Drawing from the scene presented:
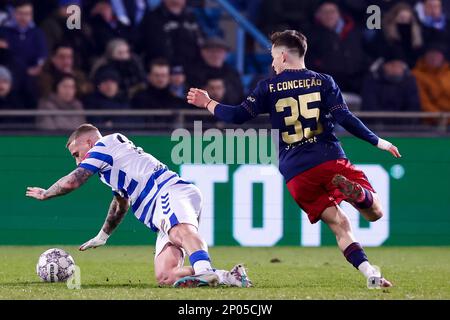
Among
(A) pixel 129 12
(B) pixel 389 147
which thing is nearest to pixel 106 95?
(A) pixel 129 12

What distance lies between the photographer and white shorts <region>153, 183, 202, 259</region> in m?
10.1

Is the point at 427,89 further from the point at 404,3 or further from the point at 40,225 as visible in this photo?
the point at 40,225

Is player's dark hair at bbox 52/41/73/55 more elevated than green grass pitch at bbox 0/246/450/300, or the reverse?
player's dark hair at bbox 52/41/73/55

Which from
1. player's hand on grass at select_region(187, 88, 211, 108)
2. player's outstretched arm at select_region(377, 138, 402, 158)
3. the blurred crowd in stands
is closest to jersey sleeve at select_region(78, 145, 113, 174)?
player's hand on grass at select_region(187, 88, 211, 108)

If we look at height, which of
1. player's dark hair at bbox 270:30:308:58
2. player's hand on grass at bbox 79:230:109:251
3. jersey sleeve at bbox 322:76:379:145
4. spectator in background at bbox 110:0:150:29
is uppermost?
spectator in background at bbox 110:0:150:29

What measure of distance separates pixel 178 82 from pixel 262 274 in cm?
571

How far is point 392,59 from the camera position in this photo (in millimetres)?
17375

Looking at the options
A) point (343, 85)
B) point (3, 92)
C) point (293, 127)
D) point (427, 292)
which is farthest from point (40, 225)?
point (427, 292)

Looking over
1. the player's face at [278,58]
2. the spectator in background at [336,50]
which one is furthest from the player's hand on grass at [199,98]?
the spectator in background at [336,50]

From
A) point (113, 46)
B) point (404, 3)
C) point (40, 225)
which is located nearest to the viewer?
point (40, 225)

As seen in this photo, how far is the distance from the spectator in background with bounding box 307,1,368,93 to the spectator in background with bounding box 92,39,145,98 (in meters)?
2.47

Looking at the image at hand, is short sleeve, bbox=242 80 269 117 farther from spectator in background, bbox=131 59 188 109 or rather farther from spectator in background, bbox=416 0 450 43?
spectator in background, bbox=416 0 450 43

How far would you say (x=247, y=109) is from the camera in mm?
10141

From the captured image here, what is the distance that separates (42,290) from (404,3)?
9970 millimetres
